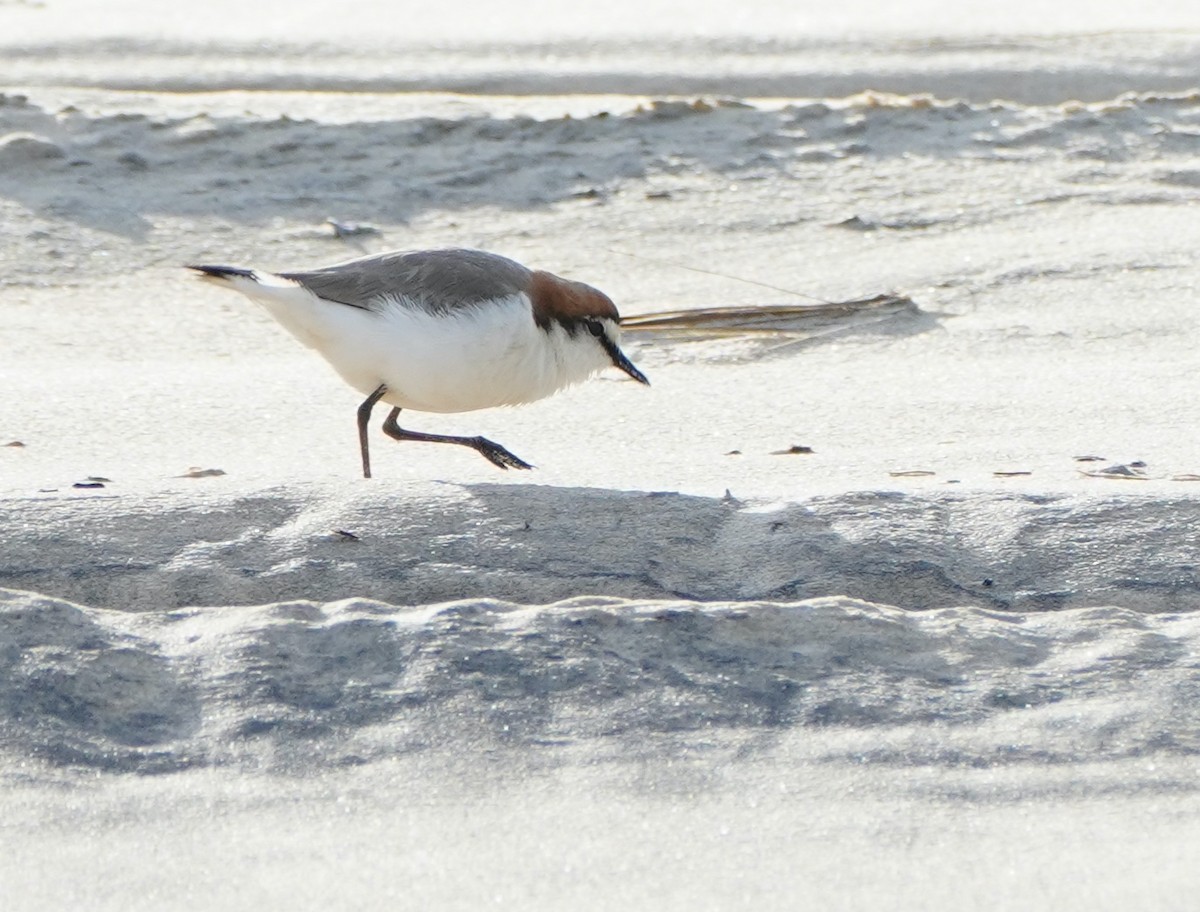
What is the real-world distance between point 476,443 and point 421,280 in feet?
1.40

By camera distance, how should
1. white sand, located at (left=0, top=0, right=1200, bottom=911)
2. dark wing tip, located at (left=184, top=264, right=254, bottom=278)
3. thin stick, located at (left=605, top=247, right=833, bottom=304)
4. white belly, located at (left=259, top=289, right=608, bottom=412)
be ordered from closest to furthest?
white sand, located at (left=0, top=0, right=1200, bottom=911) < white belly, located at (left=259, top=289, right=608, bottom=412) < dark wing tip, located at (left=184, top=264, right=254, bottom=278) < thin stick, located at (left=605, top=247, right=833, bottom=304)

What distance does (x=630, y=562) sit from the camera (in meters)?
3.03

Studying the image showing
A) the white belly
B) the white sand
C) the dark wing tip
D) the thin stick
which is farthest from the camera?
the thin stick

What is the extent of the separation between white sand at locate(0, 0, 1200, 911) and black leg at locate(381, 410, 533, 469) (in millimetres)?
89

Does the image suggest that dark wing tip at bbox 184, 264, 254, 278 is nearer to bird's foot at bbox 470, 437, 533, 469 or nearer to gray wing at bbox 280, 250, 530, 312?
gray wing at bbox 280, 250, 530, 312

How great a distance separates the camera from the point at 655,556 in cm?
305

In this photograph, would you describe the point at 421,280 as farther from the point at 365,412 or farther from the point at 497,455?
the point at 497,455

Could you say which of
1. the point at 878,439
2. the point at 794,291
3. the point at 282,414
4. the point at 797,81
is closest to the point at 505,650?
the point at 878,439

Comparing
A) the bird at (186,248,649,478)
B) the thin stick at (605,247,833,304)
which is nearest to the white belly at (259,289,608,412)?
the bird at (186,248,649,478)

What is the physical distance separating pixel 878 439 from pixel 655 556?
1.37m

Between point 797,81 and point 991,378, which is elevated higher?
point 797,81

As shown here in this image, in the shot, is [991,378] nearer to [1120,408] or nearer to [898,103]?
[1120,408]

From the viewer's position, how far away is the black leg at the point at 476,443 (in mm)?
4027

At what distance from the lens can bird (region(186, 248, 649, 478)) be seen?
4.02 meters
